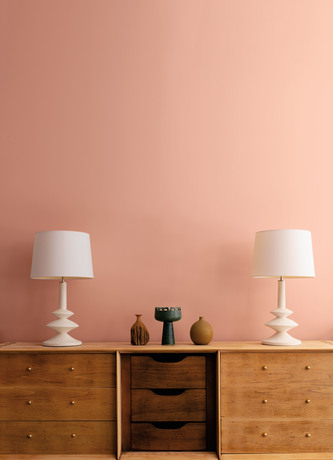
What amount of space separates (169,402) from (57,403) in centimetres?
54

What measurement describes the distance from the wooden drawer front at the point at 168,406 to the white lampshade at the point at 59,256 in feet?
2.21

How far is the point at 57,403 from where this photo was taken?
2102mm

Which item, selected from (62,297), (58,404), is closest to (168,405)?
(58,404)

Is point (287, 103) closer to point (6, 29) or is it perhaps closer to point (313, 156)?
point (313, 156)

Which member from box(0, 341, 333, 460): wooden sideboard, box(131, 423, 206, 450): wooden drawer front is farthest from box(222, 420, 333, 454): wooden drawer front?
box(131, 423, 206, 450): wooden drawer front

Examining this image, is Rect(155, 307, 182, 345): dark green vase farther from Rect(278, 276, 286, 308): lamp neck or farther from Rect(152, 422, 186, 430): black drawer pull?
Rect(278, 276, 286, 308): lamp neck

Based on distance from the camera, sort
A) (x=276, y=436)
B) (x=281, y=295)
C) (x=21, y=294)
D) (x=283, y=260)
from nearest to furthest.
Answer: (x=276, y=436) < (x=283, y=260) < (x=281, y=295) < (x=21, y=294)

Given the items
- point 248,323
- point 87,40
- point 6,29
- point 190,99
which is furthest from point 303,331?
point 6,29

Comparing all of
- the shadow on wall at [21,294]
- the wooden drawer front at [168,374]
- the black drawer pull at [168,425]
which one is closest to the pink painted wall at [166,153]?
the shadow on wall at [21,294]

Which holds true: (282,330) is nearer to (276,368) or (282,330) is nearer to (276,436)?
(276,368)

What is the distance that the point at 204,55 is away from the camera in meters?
2.65

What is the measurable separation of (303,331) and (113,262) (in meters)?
1.18

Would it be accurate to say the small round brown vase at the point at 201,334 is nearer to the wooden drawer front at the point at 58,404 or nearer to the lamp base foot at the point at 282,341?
the lamp base foot at the point at 282,341

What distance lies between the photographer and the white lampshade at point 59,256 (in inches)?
85.7
